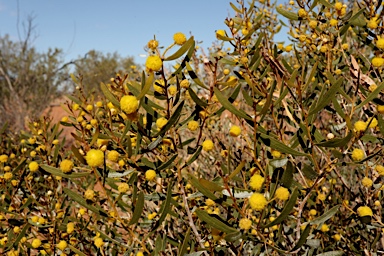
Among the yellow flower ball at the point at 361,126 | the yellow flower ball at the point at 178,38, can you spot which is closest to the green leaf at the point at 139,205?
the yellow flower ball at the point at 178,38

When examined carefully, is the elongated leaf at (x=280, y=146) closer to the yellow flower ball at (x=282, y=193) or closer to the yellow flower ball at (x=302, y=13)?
the yellow flower ball at (x=282, y=193)

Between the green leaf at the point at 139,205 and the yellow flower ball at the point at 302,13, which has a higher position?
the yellow flower ball at the point at 302,13

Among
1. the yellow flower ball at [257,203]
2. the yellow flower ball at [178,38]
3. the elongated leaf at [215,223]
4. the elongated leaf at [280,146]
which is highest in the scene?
the yellow flower ball at [178,38]

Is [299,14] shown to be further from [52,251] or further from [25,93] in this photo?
[25,93]

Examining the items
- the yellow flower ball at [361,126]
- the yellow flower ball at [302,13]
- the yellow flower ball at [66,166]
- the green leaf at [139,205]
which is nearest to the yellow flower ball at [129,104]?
the green leaf at [139,205]

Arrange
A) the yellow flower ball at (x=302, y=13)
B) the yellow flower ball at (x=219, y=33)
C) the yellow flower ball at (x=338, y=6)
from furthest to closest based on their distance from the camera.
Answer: the yellow flower ball at (x=302, y=13), the yellow flower ball at (x=338, y=6), the yellow flower ball at (x=219, y=33)

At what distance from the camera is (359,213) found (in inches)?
40.1

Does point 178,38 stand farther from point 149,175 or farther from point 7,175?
point 7,175

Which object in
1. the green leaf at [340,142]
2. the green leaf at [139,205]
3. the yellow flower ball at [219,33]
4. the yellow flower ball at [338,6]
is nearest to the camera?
the green leaf at [340,142]

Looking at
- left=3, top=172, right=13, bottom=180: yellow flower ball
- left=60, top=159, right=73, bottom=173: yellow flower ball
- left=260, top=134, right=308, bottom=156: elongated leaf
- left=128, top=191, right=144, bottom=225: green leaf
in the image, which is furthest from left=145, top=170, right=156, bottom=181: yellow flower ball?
left=3, top=172, right=13, bottom=180: yellow flower ball

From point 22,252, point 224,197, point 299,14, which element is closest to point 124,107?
point 224,197

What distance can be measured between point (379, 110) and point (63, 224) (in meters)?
1.24

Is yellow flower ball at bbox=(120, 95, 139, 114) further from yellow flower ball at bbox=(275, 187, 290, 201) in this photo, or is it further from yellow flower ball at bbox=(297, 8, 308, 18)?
yellow flower ball at bbox=(297, 8, 308, 18)

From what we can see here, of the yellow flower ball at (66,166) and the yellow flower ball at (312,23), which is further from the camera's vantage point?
the yellow flower ball at (312,23)
